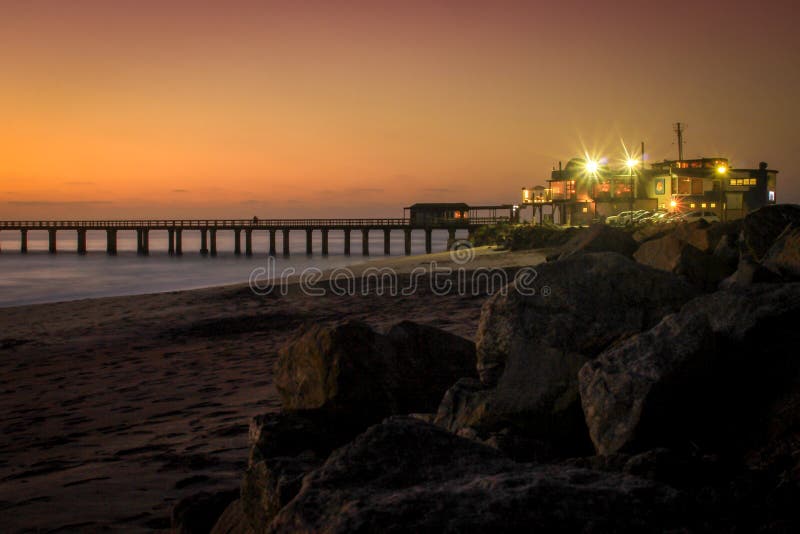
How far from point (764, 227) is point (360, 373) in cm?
479

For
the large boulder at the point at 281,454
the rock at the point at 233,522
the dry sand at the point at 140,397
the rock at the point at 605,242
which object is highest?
the rock at the point at 605,242

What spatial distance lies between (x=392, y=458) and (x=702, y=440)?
177 cm

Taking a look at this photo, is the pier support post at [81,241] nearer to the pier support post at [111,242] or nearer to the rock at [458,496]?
the pier support post at [111,242]

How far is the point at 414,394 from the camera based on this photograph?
4.95 m

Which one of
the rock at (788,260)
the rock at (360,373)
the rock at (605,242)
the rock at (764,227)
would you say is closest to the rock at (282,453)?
the rock at (360,373)

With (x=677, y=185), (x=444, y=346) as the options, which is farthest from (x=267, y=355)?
(x=677, y=185)

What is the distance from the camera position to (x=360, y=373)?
4.48m

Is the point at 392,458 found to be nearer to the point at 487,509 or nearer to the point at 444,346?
the point at 487,509

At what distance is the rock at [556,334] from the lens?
3.76 meters

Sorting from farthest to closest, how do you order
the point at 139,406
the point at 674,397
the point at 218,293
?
the point at 218,293, the point at 139,406, the point at 674,397

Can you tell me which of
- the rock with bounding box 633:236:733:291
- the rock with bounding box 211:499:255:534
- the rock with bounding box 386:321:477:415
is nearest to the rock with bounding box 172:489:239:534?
the rock with bounding box 211:499:255:534

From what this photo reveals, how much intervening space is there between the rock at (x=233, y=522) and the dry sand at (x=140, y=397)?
0.79 m

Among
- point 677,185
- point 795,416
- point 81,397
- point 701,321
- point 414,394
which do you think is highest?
point 677,185

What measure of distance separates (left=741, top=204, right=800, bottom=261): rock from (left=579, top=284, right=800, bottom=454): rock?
3.36 metres
